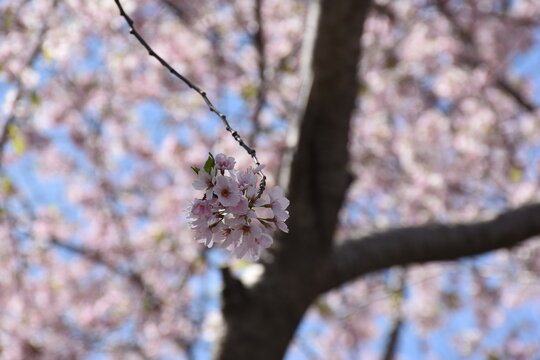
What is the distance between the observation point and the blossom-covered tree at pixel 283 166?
3.65 metres

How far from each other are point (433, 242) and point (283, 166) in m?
0.91

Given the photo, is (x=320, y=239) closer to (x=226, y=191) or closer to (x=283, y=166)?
(x=283, y=166)

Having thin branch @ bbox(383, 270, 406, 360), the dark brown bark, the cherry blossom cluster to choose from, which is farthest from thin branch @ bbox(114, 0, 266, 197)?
thin branch @ bbox(383, 270, 406, 360)

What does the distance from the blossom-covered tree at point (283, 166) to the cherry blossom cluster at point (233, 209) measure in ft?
6.12

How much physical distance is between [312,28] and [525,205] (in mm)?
1616

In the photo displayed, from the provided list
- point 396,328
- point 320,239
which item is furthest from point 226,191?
point 396,328

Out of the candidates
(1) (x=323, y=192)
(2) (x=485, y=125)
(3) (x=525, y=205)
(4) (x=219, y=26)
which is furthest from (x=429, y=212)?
(1) (x=323, y=192)

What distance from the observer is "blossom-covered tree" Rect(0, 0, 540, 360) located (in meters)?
3.65

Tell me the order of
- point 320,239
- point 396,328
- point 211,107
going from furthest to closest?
point 396,328 < point 320,239 < point 211,107

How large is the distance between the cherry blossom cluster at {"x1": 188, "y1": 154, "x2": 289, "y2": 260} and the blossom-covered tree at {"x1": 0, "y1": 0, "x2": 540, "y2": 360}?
186cm

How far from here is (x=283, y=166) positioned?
3766mm

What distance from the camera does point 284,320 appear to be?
11.3 ft

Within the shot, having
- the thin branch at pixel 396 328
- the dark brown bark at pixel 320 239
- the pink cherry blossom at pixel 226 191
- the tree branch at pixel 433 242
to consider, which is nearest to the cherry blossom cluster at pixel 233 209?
the pink cherry blossom at pixel 226 191

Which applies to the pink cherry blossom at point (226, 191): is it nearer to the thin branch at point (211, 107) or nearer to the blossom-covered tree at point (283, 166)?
the thin branch at point (211, 107)
